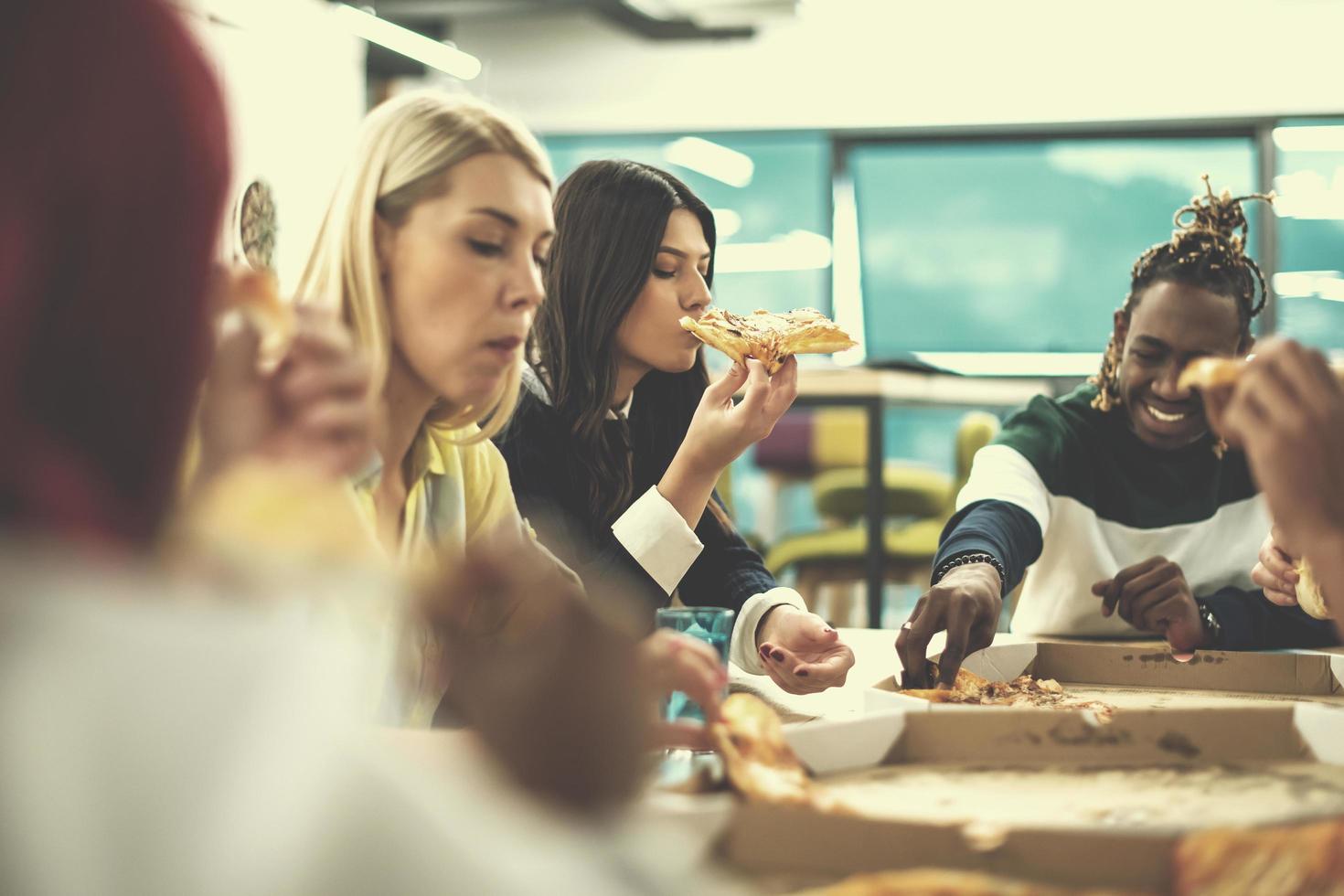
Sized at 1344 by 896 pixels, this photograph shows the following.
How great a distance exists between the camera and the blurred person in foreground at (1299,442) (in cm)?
72

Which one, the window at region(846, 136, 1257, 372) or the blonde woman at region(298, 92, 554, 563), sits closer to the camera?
the blonde woman at region(298, 92, 554, 563)

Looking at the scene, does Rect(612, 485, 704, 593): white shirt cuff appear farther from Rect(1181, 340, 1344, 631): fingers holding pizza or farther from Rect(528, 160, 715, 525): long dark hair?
Rect(1181, 340, 1344, 631): fingers holding pizza

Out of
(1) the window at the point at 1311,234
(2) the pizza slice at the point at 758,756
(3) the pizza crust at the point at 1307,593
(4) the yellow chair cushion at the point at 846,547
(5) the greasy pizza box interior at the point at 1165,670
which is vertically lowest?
(4) the yellow chair cushion at the point at 846,547

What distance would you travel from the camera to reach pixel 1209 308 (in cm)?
175

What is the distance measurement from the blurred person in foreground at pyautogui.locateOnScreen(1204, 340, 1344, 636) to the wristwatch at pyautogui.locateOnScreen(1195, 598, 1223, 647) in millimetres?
767

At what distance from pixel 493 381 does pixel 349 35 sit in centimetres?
478

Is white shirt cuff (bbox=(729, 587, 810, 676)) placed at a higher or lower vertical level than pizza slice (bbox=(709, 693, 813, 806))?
lower

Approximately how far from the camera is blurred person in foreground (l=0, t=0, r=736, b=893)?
33 cm

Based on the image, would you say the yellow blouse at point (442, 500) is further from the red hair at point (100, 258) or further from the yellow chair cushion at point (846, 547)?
the yellow chair cushion at point (846, 547)

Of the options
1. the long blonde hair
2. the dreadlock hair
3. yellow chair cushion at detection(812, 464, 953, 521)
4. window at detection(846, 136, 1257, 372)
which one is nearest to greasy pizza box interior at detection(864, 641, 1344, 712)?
the dreadlock hair

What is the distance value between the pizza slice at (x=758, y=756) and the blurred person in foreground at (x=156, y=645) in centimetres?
26

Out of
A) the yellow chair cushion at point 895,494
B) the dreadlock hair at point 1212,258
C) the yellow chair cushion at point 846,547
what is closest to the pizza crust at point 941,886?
the dreadlock hair at point 1212,258

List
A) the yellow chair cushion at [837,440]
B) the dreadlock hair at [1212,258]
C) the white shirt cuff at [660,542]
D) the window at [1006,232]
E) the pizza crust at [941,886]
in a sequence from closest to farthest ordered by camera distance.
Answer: the pizza crust at [941,886], the white shirt cuff at [660,542], the dreadlock hair at [1212,258], the yellow chair cushion at [837,440], the window at [1006,232]

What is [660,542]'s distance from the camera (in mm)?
1412
